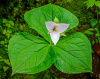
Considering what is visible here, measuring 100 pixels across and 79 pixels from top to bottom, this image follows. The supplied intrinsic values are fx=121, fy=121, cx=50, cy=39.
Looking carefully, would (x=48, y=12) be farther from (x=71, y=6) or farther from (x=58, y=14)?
(x=71, y=6)

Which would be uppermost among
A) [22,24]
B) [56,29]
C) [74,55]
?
[56,29]

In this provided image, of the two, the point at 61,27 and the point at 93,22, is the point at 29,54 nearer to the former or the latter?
the point at 61,27

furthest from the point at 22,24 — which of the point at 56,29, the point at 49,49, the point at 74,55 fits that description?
the point at 74,55

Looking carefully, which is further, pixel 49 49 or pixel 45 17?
pixel 45 17

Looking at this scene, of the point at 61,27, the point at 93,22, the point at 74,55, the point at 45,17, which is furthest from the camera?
the point at 93,22

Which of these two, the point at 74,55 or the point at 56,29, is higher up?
the point at 56,29
